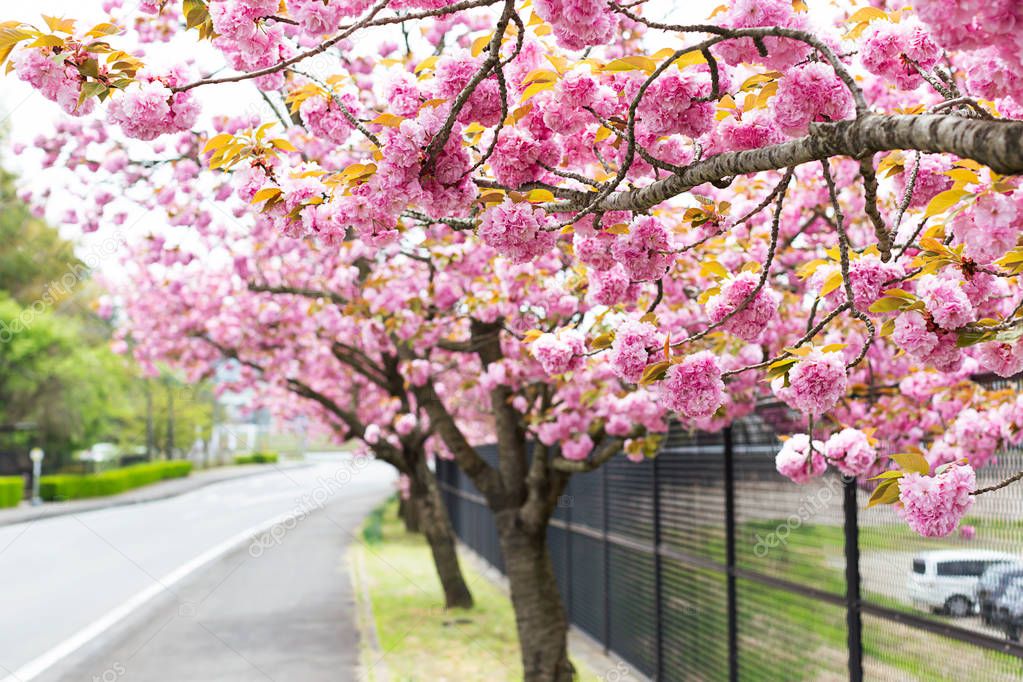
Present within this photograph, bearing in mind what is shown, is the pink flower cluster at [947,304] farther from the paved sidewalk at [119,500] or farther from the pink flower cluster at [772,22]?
the paved sidewalk at [119,500]

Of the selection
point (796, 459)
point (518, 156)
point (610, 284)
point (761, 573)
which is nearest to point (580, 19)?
point (518, 156)

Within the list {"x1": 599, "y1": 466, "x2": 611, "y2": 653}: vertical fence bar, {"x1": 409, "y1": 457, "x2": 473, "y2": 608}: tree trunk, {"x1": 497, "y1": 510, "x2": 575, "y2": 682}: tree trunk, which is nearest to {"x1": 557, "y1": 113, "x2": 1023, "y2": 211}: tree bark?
{"x1": 497, "y1": 510, "x2": 575, "y2": 682}: tree trunk

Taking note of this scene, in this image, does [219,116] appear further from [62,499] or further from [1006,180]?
[62,499]

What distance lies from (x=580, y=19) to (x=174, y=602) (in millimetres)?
12363

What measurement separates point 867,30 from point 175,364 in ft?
48.0

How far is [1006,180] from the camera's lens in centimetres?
190

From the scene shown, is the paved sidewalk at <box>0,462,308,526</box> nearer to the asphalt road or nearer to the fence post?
the asphalt road

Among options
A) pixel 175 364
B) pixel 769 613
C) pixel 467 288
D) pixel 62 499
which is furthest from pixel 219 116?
pixel 62 499

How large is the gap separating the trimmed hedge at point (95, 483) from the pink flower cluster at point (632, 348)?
113 feet

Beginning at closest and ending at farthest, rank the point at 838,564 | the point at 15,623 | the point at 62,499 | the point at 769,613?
1. the point at 838,564
2. the point at 769,613
3. the point at 15,623
4. the point at 62,499

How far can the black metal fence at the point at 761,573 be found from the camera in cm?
402

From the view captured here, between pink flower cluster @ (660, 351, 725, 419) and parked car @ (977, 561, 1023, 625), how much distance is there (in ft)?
6.19

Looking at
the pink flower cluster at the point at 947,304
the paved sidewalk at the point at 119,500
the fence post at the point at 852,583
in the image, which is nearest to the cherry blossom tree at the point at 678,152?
the pink flower cluster at the point at 947,304

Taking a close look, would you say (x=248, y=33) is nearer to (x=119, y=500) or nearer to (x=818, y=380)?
(x=818, y=380)
